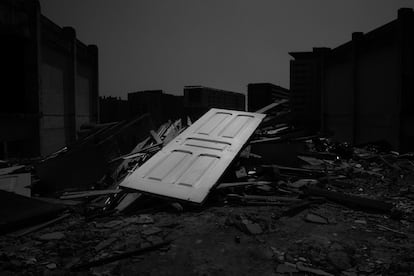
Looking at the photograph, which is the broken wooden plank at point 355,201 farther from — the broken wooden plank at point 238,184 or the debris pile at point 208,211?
the broken wooden plank at point 238,184

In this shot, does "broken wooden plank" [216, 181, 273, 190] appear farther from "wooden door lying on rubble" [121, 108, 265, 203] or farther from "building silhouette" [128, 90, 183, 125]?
"building silhouette" [128, 90, 183, 125]

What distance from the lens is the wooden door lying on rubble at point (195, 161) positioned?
4.72m

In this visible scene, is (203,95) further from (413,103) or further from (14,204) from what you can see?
(14,204)

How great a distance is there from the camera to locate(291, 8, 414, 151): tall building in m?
10.2

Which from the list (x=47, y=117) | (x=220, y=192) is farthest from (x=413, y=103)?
(x=47, y=117)

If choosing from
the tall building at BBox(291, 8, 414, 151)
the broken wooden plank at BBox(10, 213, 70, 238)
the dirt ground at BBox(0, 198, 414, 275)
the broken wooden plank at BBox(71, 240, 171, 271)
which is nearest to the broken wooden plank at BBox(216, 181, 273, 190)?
the dirt ground at BBox(0, 198, 414, 275)

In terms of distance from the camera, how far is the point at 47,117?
34.9 ft

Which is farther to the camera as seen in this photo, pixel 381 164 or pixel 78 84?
pixel 78 84

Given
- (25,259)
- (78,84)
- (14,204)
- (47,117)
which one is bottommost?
(25,259)

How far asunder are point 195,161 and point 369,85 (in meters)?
10.5

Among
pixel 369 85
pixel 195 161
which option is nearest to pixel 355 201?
pixel 195 161

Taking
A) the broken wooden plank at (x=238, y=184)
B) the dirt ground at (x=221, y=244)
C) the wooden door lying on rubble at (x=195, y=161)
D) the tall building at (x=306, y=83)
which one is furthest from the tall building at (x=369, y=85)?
the dirt ground at (x=221, y=244)

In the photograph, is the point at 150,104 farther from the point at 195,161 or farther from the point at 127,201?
the point at 127,201

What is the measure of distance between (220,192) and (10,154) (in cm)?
787
